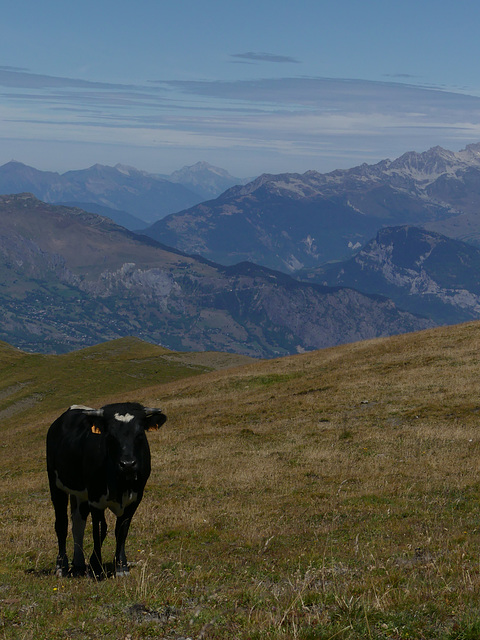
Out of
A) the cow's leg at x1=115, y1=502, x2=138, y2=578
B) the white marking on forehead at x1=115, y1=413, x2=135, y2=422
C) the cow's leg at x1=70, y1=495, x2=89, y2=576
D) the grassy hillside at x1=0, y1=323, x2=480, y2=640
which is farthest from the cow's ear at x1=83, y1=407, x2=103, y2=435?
the grassy hillside at x1=0, y1=323, x2=480, y2=640

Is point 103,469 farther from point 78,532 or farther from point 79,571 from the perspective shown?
point 79,571

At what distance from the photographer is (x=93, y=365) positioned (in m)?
117

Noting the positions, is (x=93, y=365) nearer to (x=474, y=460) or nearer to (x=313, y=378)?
(x=313, y=378)

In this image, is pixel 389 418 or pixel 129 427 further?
pixel 389 418

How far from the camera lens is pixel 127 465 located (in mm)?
12367

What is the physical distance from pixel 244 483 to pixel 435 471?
678 centimetres

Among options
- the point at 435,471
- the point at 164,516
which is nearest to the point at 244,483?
the point at 164,516

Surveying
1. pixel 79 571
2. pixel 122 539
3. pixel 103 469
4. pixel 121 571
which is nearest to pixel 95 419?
pixel 103 469

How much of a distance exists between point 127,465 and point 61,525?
3692 mm

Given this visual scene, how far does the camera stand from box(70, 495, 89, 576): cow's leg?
44.5 feet

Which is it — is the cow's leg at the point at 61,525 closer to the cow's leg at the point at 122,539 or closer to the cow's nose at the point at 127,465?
the cow's leg at the point at 122,539

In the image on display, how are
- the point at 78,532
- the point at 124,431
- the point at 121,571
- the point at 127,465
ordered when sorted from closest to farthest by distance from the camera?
1. the point at 127,465
2. the point at 121,571
3. the point at 124,431
4. the point at 78,532

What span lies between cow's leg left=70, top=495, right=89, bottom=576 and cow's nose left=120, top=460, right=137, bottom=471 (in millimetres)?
2478

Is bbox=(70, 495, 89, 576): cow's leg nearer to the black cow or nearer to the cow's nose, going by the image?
the black cow
